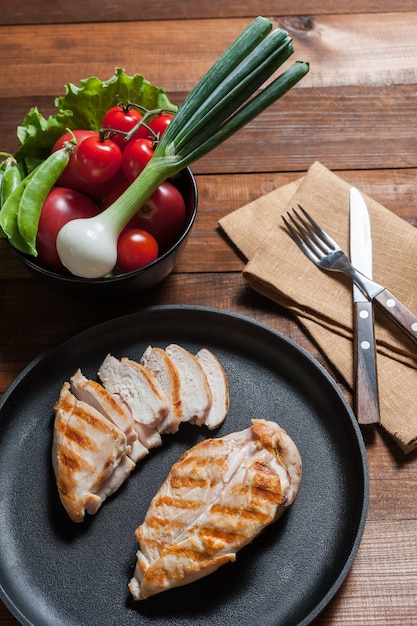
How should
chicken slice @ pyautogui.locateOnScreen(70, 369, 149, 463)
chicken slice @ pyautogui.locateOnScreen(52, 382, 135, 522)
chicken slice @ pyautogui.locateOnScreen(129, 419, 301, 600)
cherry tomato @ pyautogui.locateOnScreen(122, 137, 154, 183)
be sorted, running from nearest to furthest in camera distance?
chicken slice @ pyautogui.locateOnScreen(129, 419, 301, 600) < chicken slice @ pyautogui.locateOnScreen(52, 382, 135, 522) < chicken slice @ pyautogui.locateOnScreen(70, 369, 149, 463) < cherry tomato @ pyautogui.locateOnScreen(122, 137, 154, 183)

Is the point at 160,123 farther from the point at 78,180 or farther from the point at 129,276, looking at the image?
the point at 129,276

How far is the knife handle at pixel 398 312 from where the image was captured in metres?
2.50

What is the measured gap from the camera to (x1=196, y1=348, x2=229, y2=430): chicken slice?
94.0 inches

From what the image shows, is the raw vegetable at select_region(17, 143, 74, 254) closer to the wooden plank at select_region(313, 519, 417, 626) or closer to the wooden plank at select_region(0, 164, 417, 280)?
the wooden plank at select_region(0, 164, 417, 280)

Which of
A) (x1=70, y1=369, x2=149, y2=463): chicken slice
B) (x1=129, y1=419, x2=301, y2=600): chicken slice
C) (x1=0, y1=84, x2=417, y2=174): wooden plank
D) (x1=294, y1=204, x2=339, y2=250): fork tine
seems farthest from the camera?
(x1=0, y1=84, x2=417, y2=174): wooden plank

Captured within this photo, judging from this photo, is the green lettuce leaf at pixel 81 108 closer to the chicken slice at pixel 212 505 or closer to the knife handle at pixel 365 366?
the knife handle at pixel 365 366

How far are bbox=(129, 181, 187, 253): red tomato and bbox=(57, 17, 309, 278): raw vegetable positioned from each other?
8cm

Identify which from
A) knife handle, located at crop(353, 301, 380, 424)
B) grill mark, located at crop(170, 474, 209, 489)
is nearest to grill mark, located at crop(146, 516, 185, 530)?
grill mark, located at crop(170, 474, 209, 489)

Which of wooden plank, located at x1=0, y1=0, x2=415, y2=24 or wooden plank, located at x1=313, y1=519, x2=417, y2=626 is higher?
wooden plank, located at x1=0, y1=0, x2=415, y2=24

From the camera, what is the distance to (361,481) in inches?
89.8

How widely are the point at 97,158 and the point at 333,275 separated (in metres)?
1.02

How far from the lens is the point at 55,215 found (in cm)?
235

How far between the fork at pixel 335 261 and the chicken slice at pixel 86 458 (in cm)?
107

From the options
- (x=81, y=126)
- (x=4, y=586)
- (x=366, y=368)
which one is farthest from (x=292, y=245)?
(x=4, y=586)
